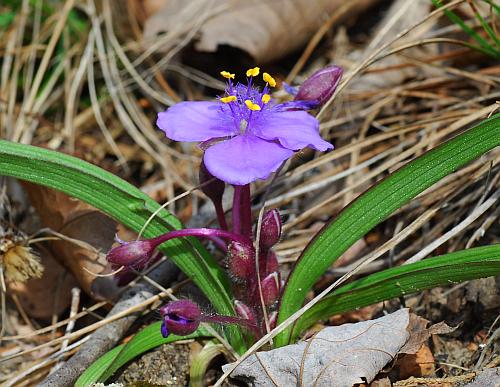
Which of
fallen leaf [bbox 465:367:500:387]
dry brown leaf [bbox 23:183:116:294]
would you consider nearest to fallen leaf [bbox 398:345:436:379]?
fallen leaf [bbox 465:367:500:387]

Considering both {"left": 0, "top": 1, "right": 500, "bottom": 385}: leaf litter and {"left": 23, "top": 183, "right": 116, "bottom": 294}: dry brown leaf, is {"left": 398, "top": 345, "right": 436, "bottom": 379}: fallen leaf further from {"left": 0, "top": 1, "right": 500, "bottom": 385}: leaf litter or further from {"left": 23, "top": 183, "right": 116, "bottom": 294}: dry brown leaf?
{"left": 23, "top": 183, "right": 116, "bottom": 294}: dry brown leaf

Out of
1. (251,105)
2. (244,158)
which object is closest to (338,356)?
(244,158)

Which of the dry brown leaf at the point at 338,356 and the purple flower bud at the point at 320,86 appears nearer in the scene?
the dry brown leaf at the point at 338,356

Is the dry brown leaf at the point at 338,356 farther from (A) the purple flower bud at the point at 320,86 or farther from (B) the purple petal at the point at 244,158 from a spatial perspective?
(A) the purple flower bud at the point at 320,86

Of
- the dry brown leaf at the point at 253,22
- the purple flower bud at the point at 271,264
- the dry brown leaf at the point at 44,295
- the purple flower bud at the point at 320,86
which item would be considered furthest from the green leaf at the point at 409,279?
the dry brown leaf at the point at 253,22

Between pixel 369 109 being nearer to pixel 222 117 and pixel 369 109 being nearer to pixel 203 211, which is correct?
pixel 203 211

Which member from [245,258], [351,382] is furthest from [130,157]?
[351,382]
